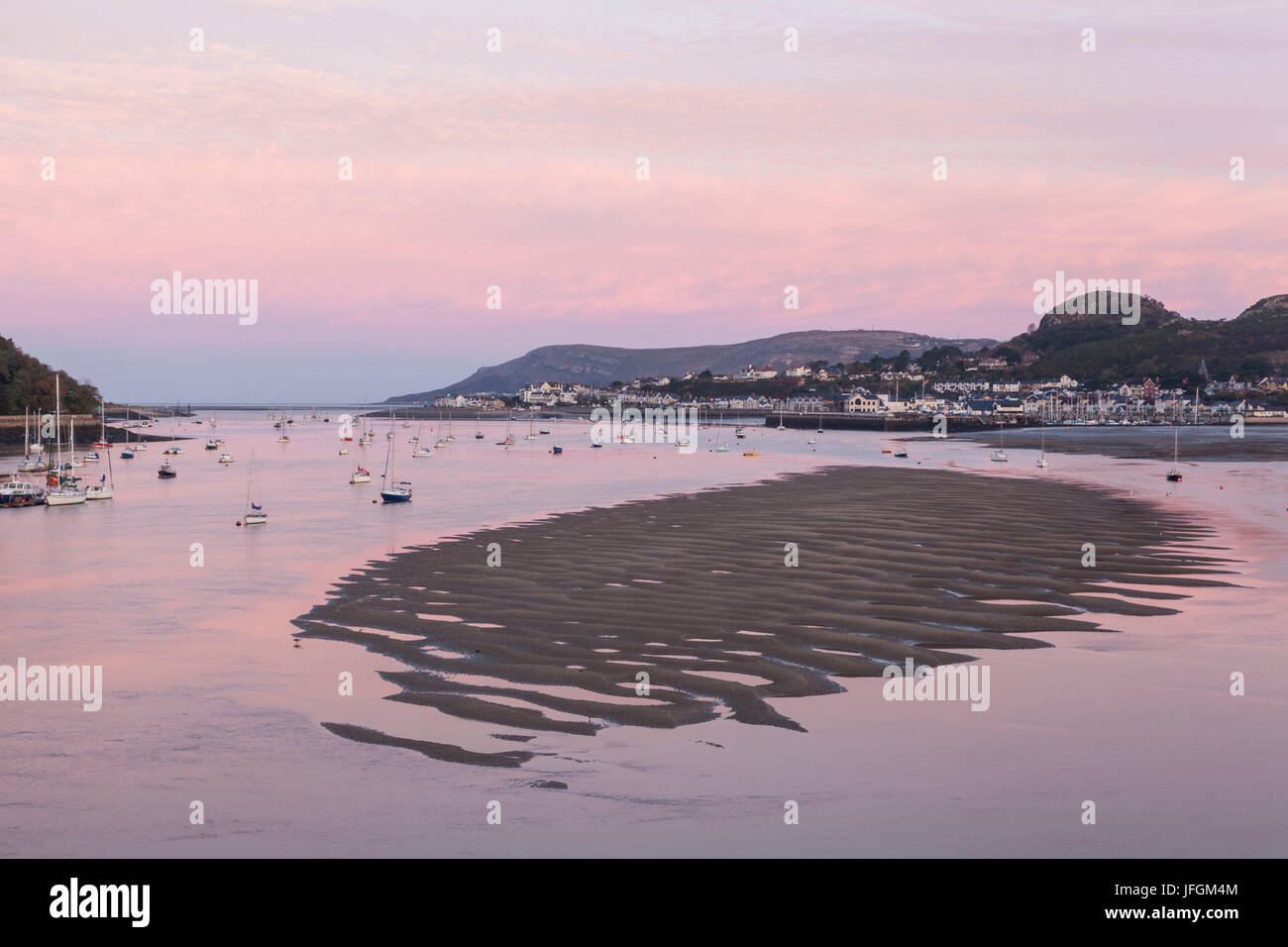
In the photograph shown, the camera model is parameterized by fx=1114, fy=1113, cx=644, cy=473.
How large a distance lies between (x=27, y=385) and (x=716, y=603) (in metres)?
152

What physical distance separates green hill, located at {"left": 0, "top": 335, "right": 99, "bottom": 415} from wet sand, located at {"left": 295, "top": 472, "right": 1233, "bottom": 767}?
127448mm

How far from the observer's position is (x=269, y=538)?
49.2 m

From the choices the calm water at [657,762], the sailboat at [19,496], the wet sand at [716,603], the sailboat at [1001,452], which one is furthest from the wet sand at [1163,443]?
the sailboat at [19,496]

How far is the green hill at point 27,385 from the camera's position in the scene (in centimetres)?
14938

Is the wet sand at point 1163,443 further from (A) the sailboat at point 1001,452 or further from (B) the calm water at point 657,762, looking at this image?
(B) the calm water at point 657,762

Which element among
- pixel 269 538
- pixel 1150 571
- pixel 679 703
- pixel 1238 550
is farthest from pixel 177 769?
pixel 1238 550

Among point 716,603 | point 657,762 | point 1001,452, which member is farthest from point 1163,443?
point 657,762

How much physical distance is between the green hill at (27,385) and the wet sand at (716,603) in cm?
12745

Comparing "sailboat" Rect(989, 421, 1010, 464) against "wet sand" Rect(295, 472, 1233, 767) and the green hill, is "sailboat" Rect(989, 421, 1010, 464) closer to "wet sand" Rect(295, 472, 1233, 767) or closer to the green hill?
"wet sand" Rect(295, 472, 1233, 767)

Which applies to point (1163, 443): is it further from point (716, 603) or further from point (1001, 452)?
point (716, 603)

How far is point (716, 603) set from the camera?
28.4m

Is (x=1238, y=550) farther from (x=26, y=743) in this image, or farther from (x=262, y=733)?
(x=26, y=743)

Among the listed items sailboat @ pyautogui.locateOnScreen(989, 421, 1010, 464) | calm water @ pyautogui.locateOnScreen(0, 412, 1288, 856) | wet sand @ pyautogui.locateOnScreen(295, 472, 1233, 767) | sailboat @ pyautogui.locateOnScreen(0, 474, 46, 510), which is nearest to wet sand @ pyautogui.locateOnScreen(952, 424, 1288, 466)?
sailboat @ pyautogui.locateOnScreen(989, 421, 1010, 464)
